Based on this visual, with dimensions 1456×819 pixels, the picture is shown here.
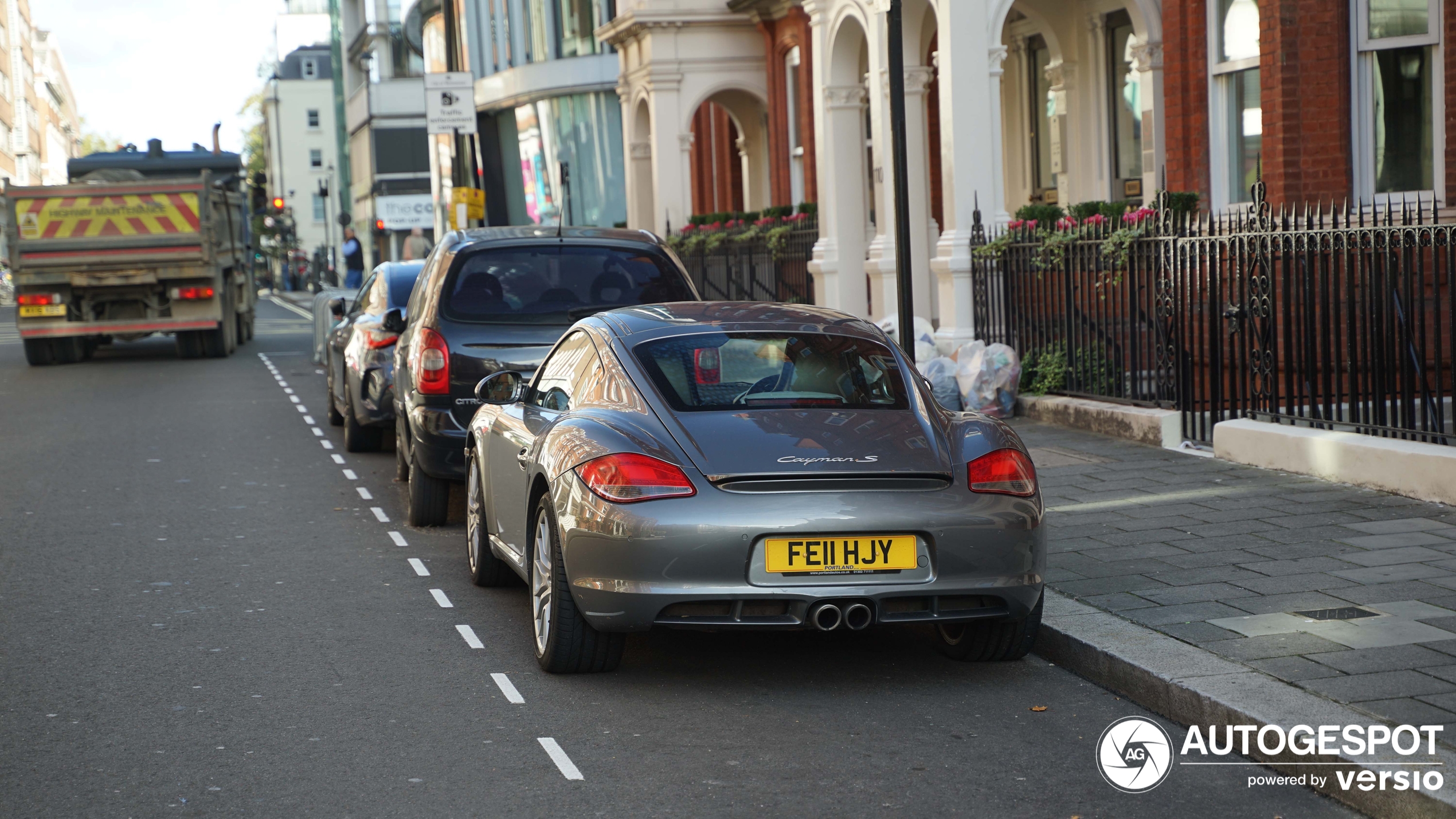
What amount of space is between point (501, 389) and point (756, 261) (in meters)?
15.3

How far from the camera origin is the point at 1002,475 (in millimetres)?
5945

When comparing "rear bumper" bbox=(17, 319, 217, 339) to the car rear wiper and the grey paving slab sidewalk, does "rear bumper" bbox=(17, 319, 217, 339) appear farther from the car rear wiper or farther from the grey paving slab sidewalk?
the grey paving slab sidewalk

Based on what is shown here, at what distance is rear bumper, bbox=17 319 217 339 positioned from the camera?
23953 mm

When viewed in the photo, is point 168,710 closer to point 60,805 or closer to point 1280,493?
point 60,805

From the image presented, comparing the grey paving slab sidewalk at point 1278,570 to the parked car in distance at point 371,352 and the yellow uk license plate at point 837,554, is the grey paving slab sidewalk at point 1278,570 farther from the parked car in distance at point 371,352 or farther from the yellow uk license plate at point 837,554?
the parked car in distance at point 371,352

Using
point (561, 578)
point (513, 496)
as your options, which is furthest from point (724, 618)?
point (513, 496)

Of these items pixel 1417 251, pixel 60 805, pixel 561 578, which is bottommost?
pixel 60 805

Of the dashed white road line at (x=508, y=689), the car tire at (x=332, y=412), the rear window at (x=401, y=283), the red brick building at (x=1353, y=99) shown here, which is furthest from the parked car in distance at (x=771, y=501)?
the car tire at (x=332, y=412)

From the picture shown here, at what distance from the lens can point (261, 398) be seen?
18.5 meters

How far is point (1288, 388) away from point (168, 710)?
6.67m

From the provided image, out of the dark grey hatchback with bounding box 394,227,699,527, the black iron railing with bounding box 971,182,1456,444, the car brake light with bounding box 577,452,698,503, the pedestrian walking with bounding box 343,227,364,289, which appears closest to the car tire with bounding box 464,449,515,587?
the dark grey hatchback with bounding box 394,227,699,527

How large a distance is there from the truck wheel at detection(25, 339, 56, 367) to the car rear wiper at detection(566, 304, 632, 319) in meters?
16.8

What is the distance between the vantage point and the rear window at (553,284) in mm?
9875

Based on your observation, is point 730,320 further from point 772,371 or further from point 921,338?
point 921,338
